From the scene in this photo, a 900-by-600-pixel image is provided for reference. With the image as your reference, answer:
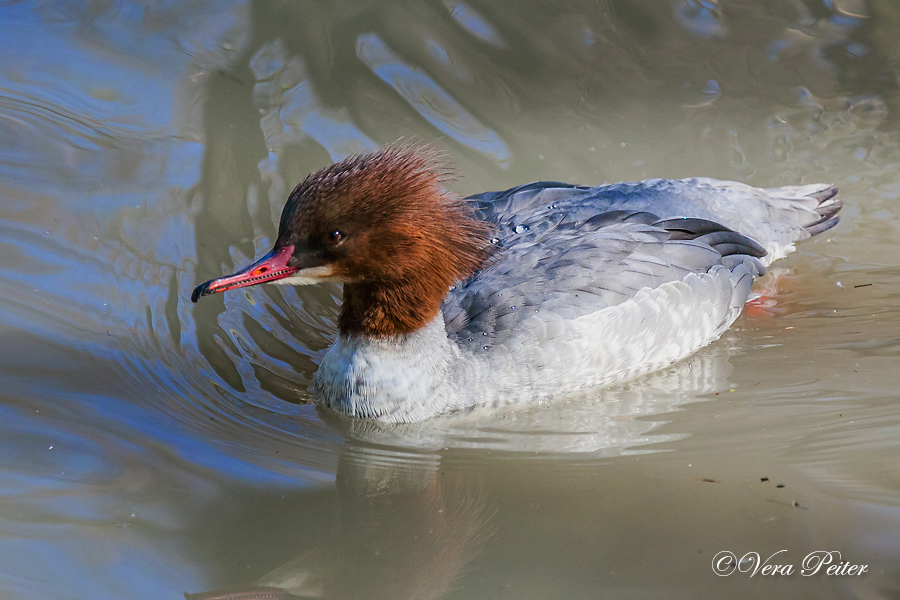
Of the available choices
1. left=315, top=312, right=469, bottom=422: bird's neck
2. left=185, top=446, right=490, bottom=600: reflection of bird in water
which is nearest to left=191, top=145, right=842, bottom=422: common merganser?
left=315, top=312, right=469, bottom=422: bird's neck

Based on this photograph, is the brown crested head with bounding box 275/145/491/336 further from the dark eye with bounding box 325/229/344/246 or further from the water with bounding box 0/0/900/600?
the water with bounding box 0/0/900/600

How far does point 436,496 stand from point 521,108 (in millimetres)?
4431

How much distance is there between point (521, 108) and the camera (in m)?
7.50

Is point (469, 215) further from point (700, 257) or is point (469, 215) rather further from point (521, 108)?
point (521, 108)

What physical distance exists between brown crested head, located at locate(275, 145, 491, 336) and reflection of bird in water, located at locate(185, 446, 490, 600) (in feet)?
2.36

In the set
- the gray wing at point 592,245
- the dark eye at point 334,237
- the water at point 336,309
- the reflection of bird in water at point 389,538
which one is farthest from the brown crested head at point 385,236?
the reflection of bird in water at point 389,538

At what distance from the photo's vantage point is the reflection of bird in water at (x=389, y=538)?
10.8 ft

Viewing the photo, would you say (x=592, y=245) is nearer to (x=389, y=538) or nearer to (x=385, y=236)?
(x=385, y=236)

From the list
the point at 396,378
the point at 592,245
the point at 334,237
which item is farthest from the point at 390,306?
the point at 592,245

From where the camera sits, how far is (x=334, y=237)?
4.08 metres

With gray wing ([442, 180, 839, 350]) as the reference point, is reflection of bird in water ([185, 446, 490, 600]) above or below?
below

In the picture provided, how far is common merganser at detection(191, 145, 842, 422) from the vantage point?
412cm

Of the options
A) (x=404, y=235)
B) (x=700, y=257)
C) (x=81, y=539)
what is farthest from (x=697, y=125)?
(x=81, y=539)

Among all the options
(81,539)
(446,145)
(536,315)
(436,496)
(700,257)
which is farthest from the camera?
(446,145)
